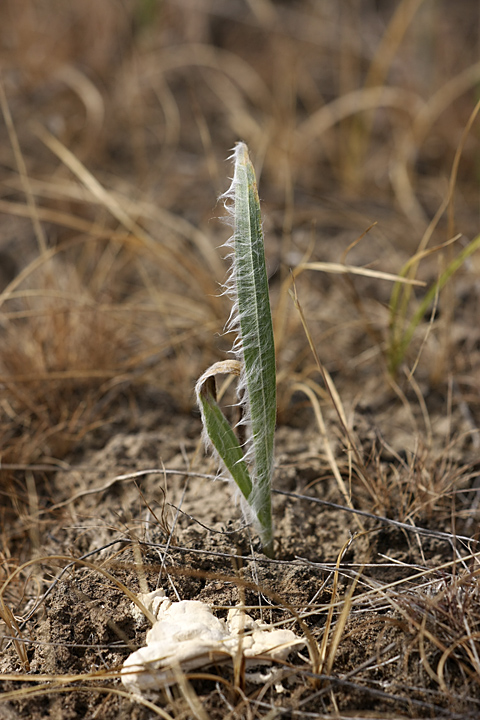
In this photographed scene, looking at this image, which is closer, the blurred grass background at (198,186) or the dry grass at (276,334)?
the dry grass at (276,334)

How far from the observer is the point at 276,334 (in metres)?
1.26

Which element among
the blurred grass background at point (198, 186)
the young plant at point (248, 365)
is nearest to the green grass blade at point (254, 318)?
the young plant at point (248, 365)

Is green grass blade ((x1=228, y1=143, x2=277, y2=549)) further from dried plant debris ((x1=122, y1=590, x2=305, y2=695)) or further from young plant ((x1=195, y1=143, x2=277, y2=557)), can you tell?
dried plant debris ((x1=122, y1=590, x2=305, y2=695))

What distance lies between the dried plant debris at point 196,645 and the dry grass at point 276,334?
0.03m

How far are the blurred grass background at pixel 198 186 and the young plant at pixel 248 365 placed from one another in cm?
37

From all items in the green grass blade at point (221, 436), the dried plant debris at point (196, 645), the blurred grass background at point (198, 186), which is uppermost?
the blurred grass background at point (198, 186)

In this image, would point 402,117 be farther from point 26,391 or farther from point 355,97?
point 26,391

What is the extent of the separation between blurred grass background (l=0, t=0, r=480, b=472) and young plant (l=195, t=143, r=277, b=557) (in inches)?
14.4

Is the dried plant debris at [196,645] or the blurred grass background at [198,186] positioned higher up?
the blurred grass background at [198,186]

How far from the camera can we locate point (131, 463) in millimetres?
1178

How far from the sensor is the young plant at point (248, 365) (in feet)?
2.55

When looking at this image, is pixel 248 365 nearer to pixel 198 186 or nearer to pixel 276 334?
pixel 276 334

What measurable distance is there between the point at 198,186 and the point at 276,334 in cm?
86

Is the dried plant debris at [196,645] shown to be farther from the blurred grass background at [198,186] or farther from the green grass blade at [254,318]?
the blurred grass background at [198,186]
